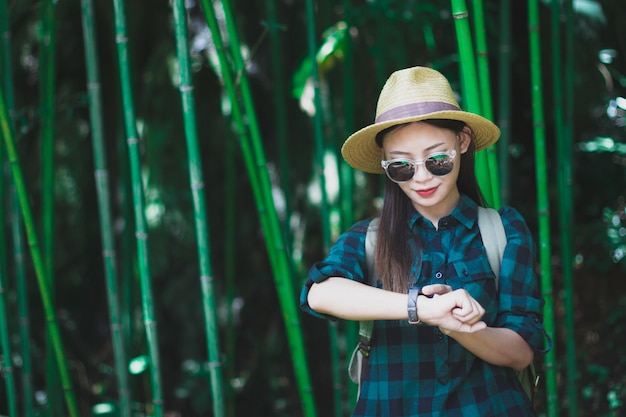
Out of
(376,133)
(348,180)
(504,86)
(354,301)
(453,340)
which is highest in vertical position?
(504,86)

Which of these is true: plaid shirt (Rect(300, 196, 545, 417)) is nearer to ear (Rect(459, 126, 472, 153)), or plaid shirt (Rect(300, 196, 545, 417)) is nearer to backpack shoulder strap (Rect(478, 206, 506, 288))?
backpack shoulder strap (Rect(478, 206, 506, 288))

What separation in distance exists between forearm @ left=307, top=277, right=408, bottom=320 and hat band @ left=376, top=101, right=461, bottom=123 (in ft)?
0.96

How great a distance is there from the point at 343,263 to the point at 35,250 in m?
1.05

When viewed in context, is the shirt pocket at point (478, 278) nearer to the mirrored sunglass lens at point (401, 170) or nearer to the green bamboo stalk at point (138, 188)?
the mirrored sunglass lens at point (401, 170)

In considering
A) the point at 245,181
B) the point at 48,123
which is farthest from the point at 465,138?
the point at 245,181

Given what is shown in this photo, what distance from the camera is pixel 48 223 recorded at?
2.54m

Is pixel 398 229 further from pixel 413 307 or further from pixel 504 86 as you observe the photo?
pixel 504 86

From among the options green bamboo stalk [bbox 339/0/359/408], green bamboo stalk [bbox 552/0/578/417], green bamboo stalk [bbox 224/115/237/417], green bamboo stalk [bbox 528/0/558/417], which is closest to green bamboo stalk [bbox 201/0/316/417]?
green bamboo stalk [bbox 339/0/359/408]

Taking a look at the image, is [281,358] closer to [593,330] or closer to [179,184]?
[179,184]

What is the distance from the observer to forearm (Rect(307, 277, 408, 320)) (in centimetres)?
132

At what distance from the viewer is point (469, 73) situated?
1.66 meters

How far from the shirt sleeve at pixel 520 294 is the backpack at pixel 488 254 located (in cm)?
2

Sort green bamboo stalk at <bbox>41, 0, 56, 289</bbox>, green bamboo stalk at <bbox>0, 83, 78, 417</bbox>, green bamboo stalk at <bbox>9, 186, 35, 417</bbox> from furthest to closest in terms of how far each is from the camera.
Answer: green bamboo stalk at <bbox>9, 186, 35, 417</bbox> → green bamboo stalk at <bbox>41, 0, 56, 289</bbox> → green bamboo stalk at <bbox>0, 83, 78, 417</bbox>

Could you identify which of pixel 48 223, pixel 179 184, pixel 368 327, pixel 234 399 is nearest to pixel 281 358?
pixel 234 399
